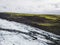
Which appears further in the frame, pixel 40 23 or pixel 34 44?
pixel 40 23

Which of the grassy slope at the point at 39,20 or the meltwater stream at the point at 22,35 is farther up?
the grassy slope at the point at 39,20

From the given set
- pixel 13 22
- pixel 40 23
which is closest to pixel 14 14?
pixel 13 22

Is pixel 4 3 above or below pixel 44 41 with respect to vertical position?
above

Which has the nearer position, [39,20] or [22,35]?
[22,35]

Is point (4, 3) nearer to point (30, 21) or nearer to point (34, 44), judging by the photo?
point (30, 21)
